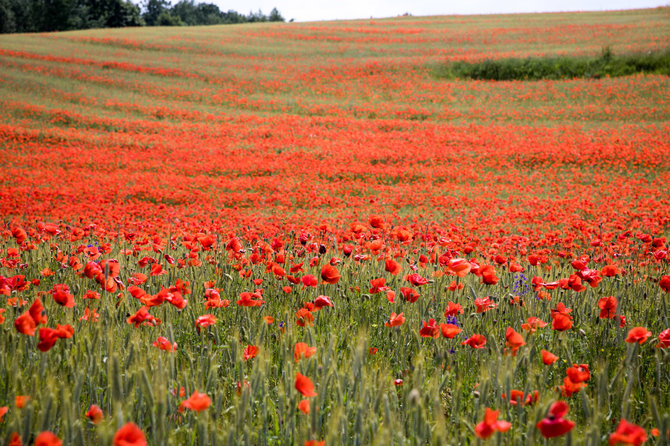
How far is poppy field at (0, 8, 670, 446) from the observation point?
63.2 inches

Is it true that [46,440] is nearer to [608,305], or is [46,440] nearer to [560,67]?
[608,305]

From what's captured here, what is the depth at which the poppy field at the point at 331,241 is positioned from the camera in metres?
1.60

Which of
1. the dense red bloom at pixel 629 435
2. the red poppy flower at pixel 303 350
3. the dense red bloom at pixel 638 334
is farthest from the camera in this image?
the red poppy flower at pixel 303 350

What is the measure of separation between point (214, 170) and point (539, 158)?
11011 millimetres

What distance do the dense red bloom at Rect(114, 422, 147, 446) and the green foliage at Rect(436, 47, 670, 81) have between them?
32057 mm

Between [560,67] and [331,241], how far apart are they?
1139 inches

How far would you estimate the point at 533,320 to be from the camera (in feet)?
7.01

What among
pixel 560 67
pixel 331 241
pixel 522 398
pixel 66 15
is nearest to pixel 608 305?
pixel 522 398

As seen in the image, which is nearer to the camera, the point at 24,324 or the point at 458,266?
the point at 24,324

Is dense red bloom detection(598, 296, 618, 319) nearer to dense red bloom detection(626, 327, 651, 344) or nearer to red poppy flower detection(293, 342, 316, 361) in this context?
dense red bloom detection(626, 327, 651, 344)

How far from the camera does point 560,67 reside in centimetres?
2894

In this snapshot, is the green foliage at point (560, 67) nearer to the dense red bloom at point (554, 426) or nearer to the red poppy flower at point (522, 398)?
the red poppy flower at point (522, 398)

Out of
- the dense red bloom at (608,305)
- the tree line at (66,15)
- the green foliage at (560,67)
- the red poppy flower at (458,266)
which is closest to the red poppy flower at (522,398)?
the red poppy flower at (458,266)

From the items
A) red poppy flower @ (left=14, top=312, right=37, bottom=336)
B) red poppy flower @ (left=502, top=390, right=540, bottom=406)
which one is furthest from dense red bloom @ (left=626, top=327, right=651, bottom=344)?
red poppy flower @ (left=14, top=312, right=37, bottom=336)
